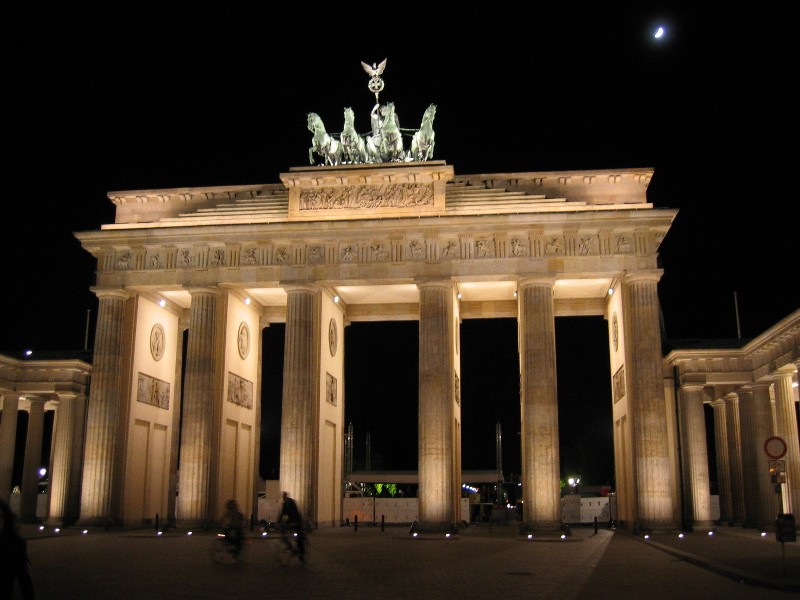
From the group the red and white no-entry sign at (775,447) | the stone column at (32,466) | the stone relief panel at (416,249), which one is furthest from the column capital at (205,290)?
the red and white no-entry sign at (775,447)

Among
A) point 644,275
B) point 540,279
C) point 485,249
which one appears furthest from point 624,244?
point 485,249

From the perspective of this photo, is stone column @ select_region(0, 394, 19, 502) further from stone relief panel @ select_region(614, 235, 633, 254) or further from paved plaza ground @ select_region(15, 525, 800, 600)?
stone relief panel @ select_region(614, 235, 633, 254)

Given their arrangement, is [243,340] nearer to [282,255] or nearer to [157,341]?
[157,341]

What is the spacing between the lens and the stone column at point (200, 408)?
A: 3722 cm

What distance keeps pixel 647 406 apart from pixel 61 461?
91.5 ft

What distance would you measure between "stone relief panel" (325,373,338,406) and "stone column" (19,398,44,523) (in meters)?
15.8

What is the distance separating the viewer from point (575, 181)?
39000mm

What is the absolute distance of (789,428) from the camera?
36.7 m

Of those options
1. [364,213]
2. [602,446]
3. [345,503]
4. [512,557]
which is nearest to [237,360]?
[364,213]

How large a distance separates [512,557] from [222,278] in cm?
2070

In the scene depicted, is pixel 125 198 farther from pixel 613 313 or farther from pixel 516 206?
pixel 613 313

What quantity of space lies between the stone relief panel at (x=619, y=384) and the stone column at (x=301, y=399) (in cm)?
1362

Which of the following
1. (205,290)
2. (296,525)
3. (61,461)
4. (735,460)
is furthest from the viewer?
(735,460)

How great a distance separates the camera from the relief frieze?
39.2 m
